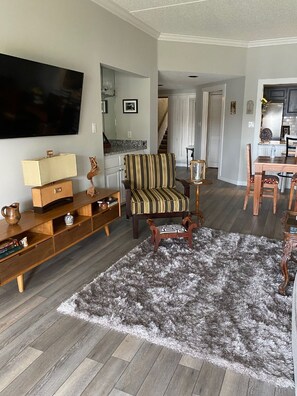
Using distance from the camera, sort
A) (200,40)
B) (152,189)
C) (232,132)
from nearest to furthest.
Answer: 1. (152,189)
2. (200,40)
3. (232,132)

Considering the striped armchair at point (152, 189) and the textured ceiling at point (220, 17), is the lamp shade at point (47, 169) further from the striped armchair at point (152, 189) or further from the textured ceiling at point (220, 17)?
the textured ceiling at point (220, 17)

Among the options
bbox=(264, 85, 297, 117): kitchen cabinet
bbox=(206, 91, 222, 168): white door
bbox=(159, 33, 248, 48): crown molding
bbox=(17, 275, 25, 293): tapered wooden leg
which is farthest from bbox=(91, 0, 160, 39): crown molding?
bbox=(264, 85, 297, 117): kitchen cabinet

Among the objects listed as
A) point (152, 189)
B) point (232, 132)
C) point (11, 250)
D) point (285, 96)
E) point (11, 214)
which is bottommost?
point (11, 250)

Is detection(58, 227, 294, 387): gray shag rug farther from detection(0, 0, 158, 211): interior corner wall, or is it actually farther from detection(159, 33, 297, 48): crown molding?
detection(159, 33, 297, 48): crown molding

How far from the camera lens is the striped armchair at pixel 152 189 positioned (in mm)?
3520

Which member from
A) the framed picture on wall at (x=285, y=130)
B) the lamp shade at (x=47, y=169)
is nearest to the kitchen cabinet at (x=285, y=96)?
the framed picture on wall at (x=285, y=130)

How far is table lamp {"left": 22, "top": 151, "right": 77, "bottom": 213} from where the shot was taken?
278 cm

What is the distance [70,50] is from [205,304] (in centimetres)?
299

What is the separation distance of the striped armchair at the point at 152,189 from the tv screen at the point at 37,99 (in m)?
0.92

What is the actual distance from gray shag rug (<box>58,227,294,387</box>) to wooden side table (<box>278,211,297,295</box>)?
0.10m

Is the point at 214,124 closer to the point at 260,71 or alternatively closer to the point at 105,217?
the point at 260,71

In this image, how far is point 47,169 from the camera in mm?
2877

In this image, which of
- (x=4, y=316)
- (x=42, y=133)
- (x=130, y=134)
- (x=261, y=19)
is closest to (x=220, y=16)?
(x=261, y=19)

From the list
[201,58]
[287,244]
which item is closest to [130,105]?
[201,58]
